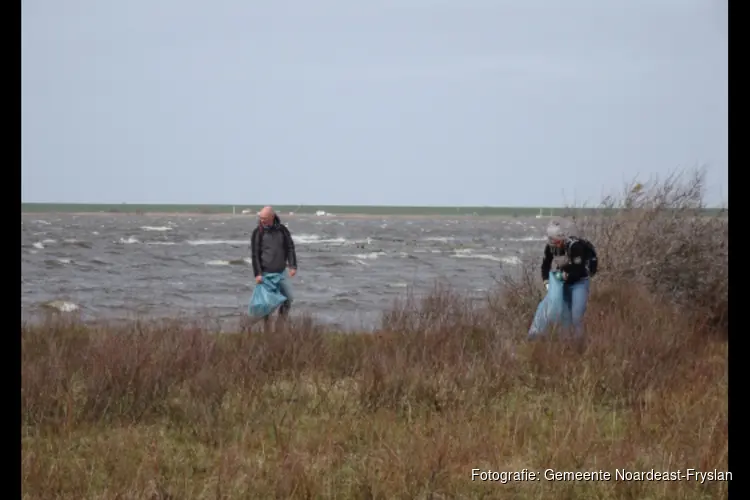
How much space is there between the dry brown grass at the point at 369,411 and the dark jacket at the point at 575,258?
0.62 meters

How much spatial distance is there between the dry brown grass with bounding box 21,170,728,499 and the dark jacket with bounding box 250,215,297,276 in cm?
139

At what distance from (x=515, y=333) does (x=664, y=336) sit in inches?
90.5

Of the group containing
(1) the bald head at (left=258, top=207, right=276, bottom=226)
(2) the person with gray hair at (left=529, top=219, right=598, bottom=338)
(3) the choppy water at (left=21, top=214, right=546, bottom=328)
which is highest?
(1) the bald head at (left=258, top=207, right=276, bottom=226)

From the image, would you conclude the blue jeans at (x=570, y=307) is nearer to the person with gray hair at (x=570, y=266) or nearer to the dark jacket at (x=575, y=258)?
the person with gray hair at (x=570, y=266)

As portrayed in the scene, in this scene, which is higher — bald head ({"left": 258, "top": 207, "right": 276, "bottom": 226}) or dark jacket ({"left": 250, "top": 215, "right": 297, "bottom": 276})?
bald head ({"left": 258, "top": 207, "right": 276, "bottom": 226})

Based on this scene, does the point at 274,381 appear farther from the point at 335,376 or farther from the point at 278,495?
the point at 278,495

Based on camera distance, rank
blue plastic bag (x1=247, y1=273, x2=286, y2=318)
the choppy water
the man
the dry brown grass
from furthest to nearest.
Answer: the choppy water
the man
blue plastic bag (x1=247, y1=273, x2=286, y2=318)
the dry brown grass

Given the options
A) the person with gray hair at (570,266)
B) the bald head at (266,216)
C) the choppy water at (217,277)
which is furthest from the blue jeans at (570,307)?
the bald head at (266,216)

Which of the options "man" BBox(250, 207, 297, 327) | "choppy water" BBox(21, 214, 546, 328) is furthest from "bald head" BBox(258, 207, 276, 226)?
"choppy water" BBox(21, 214, 546, 328)

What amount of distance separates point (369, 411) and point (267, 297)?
4.23 meters

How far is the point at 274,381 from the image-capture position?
739cm

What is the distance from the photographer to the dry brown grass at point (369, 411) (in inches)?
192

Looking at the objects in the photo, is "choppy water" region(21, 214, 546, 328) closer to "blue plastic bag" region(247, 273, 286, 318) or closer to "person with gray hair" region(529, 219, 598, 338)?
"blue plastic bag" region(247, 273, 286, 318)

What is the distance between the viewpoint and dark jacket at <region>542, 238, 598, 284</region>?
362 inches
